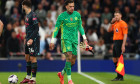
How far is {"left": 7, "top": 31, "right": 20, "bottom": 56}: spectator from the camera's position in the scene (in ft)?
49.7

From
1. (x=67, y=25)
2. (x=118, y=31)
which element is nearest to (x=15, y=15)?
(x=118, y=31)

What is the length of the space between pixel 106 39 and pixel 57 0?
3.73m

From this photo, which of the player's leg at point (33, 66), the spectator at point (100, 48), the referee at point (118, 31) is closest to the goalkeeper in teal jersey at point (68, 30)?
the player's leg at point (33, 66)

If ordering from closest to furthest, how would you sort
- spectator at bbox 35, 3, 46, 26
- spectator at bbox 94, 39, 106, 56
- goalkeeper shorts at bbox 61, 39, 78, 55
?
goalkeeper shorts at bbox 61, 39, 78, 55
spectator at bbox 94, 39, 106, 56
spectator at bbox 35, 3, 46, 26

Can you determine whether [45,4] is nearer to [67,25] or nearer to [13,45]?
[13,45]

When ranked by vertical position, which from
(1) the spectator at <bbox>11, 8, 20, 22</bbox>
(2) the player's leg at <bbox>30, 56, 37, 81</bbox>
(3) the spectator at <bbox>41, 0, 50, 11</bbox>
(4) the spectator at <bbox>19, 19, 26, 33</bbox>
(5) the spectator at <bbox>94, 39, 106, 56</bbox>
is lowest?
(2) the player's leg at <bbox>30, 56, 37, 81</bbox>

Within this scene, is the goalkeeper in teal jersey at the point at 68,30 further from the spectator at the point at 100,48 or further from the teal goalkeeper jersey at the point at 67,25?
the spectator at the point at 100,48

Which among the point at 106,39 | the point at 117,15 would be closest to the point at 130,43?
the point at 106,39

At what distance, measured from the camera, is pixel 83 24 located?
55.8ft

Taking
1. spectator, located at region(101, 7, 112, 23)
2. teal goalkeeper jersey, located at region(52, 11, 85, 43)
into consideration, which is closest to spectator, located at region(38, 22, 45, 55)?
spectator, located at region(101, 7, 112, 23)

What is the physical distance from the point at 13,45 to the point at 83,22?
3890 millimetres

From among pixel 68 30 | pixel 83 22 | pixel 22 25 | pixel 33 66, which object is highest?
pixel 83 22

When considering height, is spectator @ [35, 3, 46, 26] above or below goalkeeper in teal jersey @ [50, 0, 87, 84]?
above

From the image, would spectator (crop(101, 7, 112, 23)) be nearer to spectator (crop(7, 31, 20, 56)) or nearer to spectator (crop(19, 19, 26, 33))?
spectator (crop(19, 19, 26, 33))
